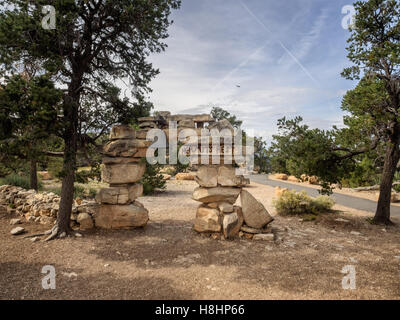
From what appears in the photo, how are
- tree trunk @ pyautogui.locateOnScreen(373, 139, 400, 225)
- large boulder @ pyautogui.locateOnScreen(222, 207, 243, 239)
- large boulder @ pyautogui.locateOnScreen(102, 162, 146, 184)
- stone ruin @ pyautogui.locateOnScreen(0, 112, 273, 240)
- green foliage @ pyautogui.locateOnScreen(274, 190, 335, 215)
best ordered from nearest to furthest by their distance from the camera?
large boulder @ pyautogui.locateOnScreen(222, 207, 243, 239) → stone ruin @ pyautogui.locateOnScreen(0, 112, 273, 240) → large boulder @ pyautogui.locateOnScreen(102, 162, 146, 184) → tree trunk @ pyautogui.locateOnScreen(373, 139, 400, 225) → green foliage @ pyautogui.locateOnScreen(274, 190, 335, 215)

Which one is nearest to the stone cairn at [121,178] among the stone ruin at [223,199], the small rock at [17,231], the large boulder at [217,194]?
the stone ruin at [223,199]

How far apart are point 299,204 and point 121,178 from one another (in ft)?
24.7

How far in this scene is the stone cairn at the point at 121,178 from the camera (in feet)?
23.5

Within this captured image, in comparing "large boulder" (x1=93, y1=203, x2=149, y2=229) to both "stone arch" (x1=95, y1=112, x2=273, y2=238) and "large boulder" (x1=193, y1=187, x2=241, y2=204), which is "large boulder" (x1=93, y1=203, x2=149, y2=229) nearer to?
"stone arch" (x1=95, y1=112, x2=273, y2=238)

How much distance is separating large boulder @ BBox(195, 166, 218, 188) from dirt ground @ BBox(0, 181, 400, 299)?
164 cm

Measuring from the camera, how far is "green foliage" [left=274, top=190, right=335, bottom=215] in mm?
9945

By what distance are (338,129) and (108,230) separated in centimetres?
862

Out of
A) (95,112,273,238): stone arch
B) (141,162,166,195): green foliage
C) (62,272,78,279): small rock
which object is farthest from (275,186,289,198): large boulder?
(62,272,78,279): small rock

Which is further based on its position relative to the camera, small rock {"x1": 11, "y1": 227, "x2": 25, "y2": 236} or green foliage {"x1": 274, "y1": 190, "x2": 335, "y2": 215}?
green foliage {"x1": 274, "y1": 190, "x2": 335, "y2": 215}

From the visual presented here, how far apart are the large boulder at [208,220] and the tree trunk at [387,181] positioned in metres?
6.41

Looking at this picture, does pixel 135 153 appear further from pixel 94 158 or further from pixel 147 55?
pixel 147 55

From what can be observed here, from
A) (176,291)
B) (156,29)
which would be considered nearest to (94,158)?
(156,29)

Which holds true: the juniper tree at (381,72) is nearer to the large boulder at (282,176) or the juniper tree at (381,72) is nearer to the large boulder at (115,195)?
the large boulder at (115,195)

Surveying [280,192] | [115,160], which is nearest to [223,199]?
[115,160]
